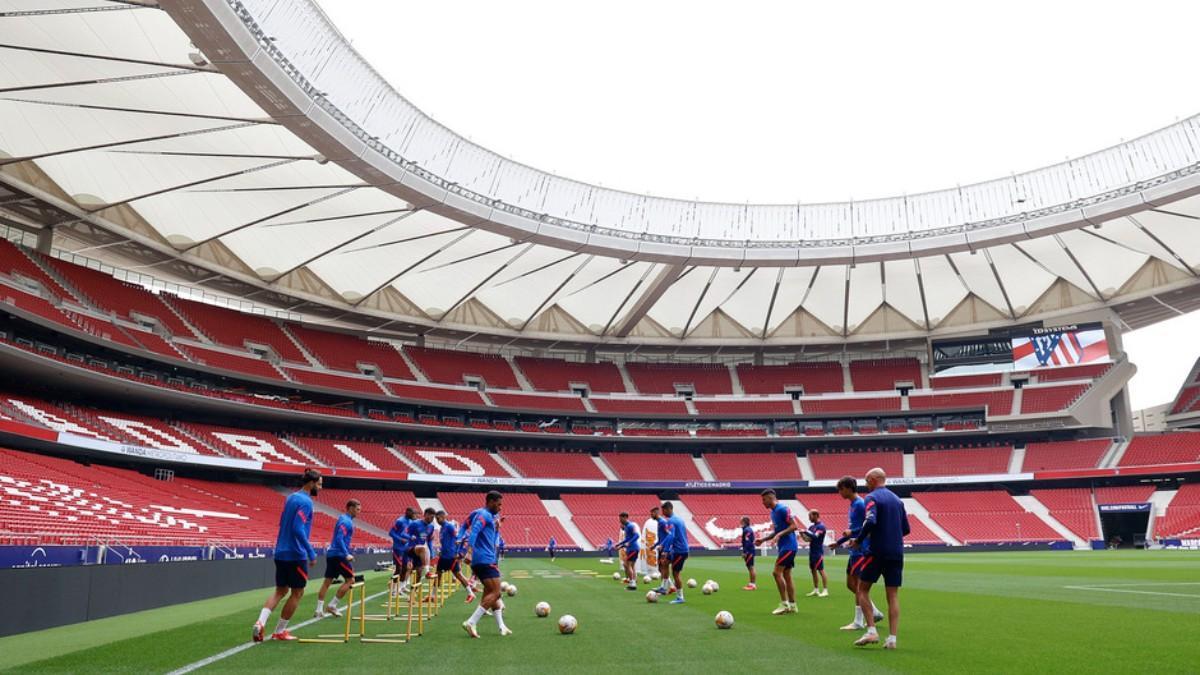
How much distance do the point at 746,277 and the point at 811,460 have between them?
639 inches

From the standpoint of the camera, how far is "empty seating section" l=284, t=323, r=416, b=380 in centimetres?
5106

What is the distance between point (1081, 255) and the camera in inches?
1829

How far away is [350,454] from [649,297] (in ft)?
68.5

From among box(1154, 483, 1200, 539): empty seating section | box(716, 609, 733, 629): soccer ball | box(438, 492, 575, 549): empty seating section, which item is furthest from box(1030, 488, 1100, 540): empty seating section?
box(716, 609, 733, 629): soccer ball

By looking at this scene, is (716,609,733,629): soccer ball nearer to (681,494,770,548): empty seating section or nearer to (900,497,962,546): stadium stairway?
(681,494,770,548): empty seating section

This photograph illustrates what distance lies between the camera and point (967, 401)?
5712 cm

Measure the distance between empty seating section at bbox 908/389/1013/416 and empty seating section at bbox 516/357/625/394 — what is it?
22.1m

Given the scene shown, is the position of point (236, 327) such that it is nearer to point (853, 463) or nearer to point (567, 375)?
point (567, 375)

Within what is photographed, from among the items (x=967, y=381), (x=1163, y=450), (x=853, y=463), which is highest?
(x=967, y=381)

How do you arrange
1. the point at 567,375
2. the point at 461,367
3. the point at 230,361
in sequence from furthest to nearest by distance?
the point at 567,375 → the point at 461,367 → the point at 230,361

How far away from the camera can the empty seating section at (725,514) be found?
4853 cm

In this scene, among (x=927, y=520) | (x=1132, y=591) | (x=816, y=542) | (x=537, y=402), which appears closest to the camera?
(x=1132, y=591)

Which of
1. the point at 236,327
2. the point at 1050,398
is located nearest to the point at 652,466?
the point at 1050,398

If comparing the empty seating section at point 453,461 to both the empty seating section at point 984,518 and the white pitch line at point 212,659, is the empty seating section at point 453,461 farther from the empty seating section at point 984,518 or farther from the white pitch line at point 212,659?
the white pitch line at point 212,659
